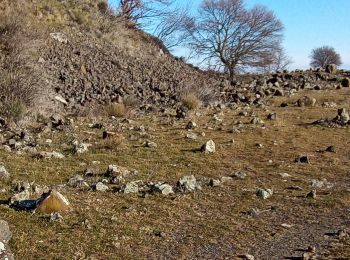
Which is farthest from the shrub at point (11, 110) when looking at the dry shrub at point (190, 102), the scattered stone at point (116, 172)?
the dry shrub at point (190, 102)

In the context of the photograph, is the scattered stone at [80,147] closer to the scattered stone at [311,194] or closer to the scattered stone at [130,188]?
the scattered stone at [130,188]

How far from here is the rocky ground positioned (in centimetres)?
492

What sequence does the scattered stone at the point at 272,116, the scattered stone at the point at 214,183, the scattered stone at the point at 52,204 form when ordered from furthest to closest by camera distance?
the scattered stone at the point at 272,116 < the scattered stone at the point at 214,183 < the scattered stone at the point at 52,204

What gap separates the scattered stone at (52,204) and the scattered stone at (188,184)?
5.23ft

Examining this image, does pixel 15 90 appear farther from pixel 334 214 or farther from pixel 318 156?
pixel 334 214

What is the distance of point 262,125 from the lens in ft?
40.2

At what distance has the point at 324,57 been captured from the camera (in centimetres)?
4728

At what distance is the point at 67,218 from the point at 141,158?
3204 millimetres

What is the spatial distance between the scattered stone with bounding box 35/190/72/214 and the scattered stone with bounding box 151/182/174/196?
49.2 inches

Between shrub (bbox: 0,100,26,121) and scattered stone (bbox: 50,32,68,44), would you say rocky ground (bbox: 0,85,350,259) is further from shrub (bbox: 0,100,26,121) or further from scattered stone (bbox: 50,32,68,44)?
scattered stone (bbox: 50,32,68,44)

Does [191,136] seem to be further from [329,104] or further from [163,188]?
[329,104]

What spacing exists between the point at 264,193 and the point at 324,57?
141 ft

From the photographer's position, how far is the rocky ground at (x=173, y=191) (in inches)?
194

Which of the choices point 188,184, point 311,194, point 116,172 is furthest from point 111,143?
point 311,194
